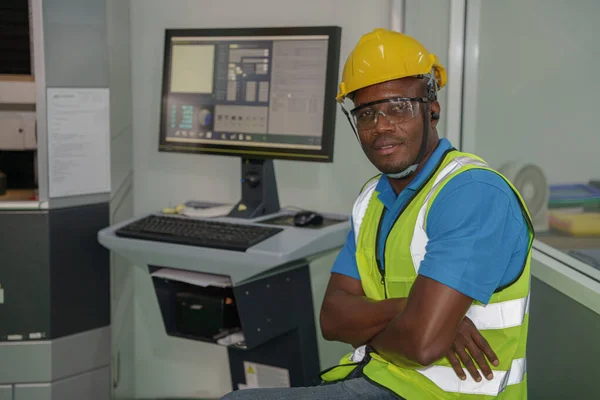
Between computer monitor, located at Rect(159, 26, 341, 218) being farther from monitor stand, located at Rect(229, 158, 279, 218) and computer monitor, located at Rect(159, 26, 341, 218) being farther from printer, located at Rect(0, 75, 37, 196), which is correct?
printer, located at Rect(0, 75, 37, 196)

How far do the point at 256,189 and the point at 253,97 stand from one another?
0.31 meters

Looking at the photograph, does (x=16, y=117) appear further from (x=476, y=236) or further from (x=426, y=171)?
(x=476, y=236)

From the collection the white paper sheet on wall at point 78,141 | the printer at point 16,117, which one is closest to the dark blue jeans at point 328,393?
the white paper sheet on wall at point 78,141

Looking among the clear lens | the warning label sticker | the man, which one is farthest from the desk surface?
the clear lens

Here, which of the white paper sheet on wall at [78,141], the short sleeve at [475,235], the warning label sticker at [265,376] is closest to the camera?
the short sleeve at [475,235]

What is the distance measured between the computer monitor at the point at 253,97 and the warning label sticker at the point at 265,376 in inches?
20.1

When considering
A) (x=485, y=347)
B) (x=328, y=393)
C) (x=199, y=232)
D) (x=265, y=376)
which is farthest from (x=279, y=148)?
(x=485, y=347)

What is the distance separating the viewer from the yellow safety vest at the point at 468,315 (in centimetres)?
138

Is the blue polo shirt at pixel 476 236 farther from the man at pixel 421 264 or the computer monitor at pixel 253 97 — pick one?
the computer monitor at pixel 253 97

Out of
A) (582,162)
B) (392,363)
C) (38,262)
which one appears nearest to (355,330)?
(392,363)

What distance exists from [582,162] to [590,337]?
593 millimetres

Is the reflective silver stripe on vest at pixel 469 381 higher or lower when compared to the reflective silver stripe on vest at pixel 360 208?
lower

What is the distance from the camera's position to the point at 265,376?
231 centimetres

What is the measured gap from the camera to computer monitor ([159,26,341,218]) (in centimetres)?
220
